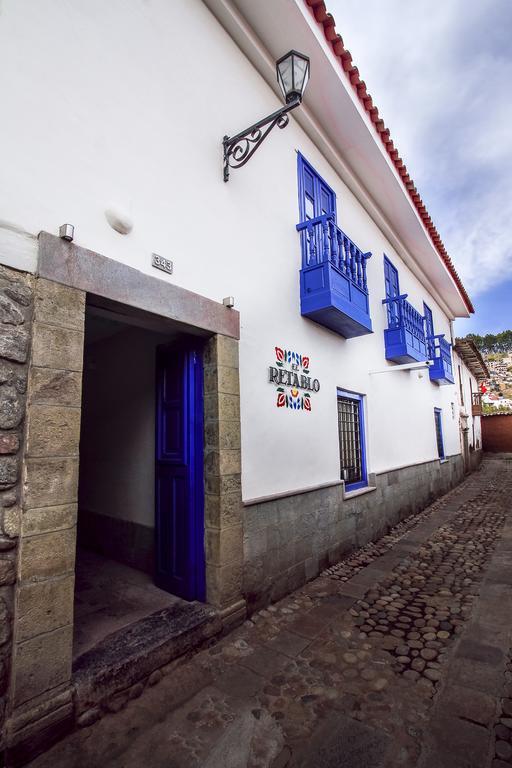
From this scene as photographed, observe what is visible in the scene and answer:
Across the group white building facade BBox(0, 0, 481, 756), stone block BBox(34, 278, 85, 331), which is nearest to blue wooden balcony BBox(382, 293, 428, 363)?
white building facade BBox(0, 0, 481, 756)

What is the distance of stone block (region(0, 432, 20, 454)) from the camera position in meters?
2.00

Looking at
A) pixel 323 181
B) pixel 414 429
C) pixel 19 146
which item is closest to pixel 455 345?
pixel 414 429

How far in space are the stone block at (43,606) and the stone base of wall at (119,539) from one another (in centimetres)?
184

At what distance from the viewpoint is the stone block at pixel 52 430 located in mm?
2090

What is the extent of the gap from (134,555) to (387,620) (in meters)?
2.70

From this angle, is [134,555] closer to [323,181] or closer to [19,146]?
[19,146]

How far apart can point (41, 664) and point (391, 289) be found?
28.0ft

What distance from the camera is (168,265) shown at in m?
3.04

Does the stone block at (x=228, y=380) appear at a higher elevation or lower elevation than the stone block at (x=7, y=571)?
higher

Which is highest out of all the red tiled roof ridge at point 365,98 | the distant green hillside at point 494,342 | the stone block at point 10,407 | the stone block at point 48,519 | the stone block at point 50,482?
the distant green hillside at point 494,342

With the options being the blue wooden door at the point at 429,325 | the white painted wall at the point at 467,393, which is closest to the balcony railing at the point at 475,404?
the white painted wall at the point at 467,393

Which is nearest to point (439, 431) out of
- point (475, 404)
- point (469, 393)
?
point (469, 393)

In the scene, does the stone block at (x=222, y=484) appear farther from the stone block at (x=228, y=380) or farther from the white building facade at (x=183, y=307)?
the stone block at (x=228, y=380)

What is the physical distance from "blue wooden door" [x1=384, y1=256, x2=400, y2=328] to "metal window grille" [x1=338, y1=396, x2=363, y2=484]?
2.45 meters
